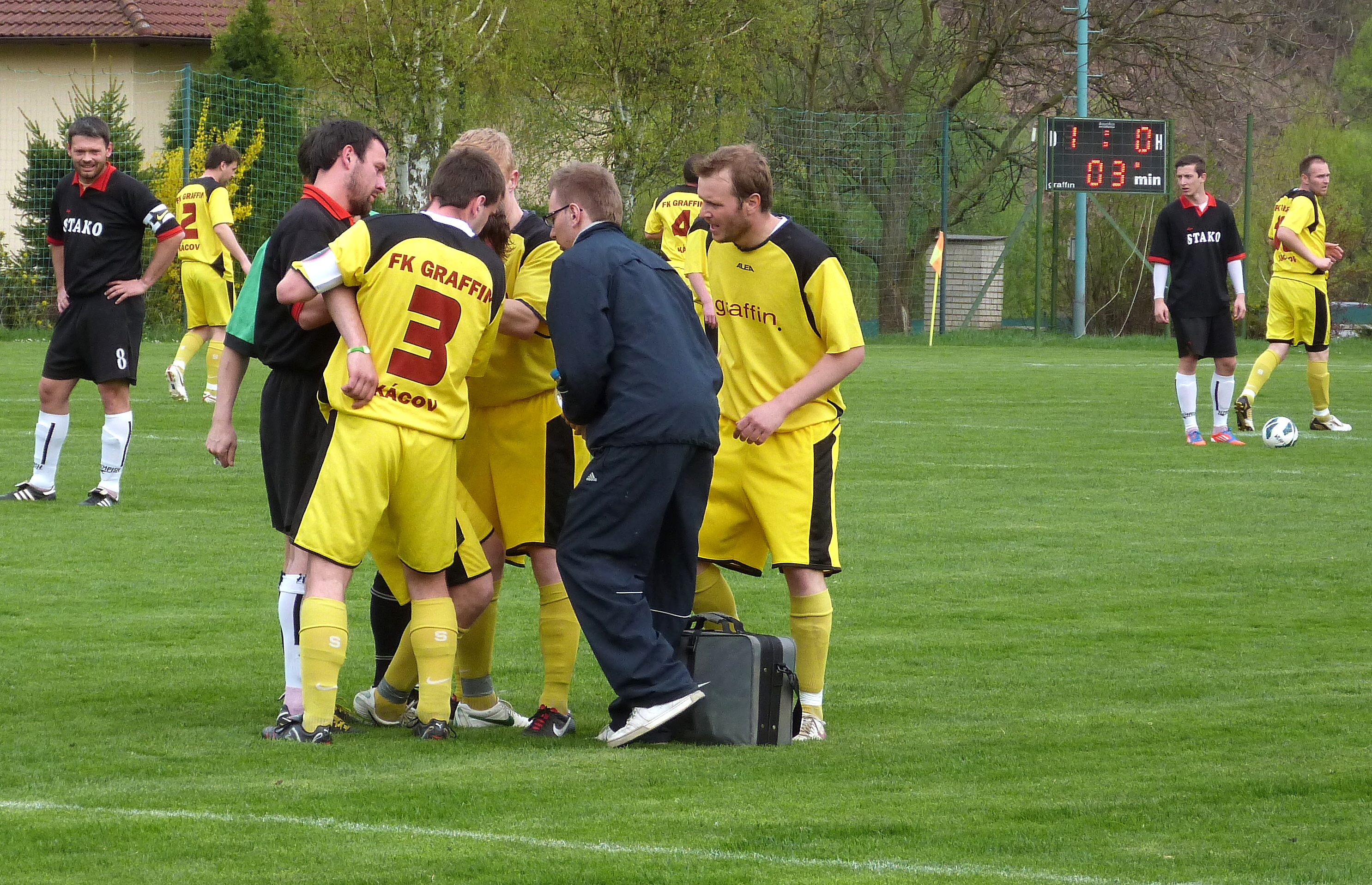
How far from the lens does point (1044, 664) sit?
22.0 feet

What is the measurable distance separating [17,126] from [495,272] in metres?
33.3

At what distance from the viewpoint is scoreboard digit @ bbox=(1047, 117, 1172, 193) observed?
2973cm

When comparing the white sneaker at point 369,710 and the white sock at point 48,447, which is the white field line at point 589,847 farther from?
the white sock at point 48,447

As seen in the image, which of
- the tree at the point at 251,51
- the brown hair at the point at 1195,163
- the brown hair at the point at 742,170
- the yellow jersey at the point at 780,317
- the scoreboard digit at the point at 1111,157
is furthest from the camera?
the tree at the point at 251,51

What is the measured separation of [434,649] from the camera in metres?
5.48

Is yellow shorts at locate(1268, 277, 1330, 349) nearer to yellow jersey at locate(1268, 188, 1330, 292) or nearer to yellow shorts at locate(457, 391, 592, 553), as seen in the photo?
yellow jersey at locate(1268, 188, 1330, 292)

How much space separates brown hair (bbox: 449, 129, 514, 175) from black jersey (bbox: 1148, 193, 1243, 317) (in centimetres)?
1011

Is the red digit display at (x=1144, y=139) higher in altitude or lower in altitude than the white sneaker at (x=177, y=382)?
higher

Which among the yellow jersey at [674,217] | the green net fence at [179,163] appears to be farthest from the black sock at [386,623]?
the green net fence at [179,163]

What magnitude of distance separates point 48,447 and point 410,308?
6218mm

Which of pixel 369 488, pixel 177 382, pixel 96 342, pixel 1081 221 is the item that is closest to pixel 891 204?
pixel 1081 221

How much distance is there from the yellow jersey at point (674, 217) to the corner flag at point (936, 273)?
16.7m

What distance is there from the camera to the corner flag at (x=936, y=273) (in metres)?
30.8

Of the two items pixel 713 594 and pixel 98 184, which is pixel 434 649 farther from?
pixel 98 184
